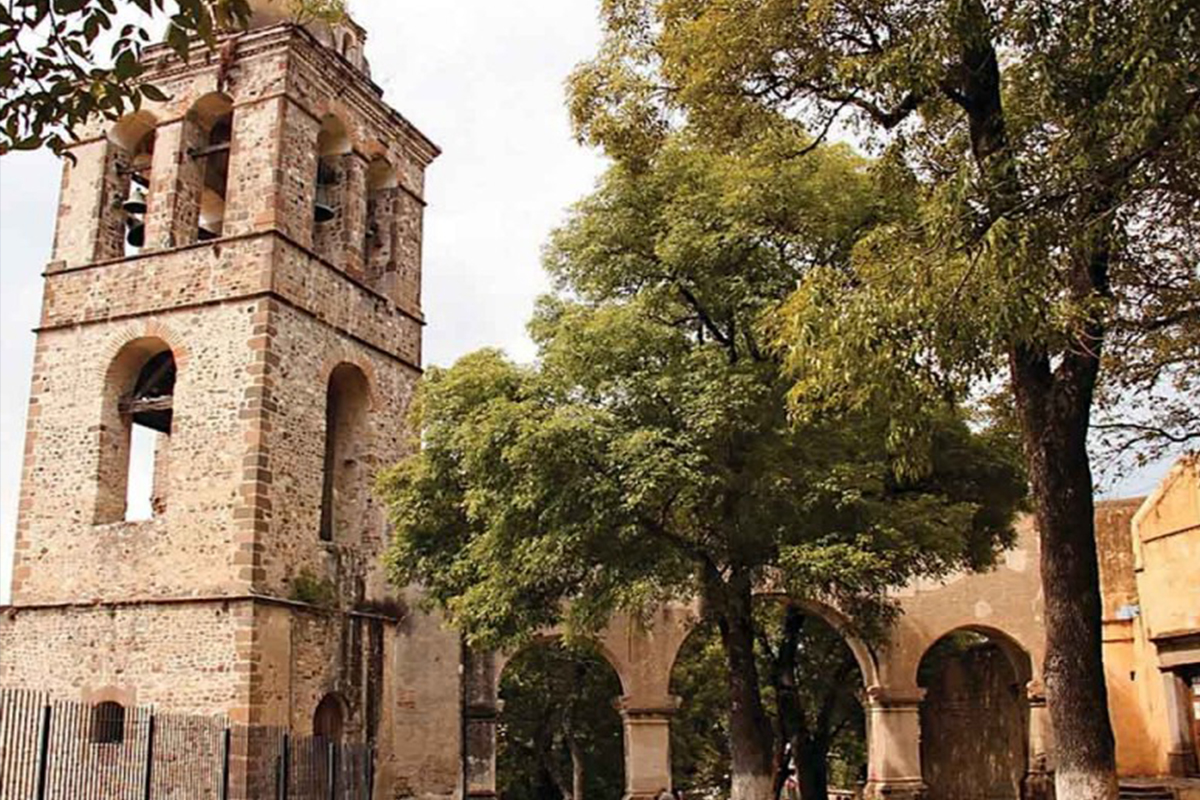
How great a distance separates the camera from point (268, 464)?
15.8 m

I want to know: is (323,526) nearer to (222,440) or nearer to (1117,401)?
(222,440)

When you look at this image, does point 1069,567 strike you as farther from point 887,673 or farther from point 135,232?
point 135,232

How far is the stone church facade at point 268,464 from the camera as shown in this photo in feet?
51.3

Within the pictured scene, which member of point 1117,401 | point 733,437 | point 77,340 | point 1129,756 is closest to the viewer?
point 1117,401

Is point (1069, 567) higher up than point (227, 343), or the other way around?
point (227, 343)

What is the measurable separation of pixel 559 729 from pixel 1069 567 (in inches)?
792

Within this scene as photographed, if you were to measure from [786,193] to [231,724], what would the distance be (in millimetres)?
8913

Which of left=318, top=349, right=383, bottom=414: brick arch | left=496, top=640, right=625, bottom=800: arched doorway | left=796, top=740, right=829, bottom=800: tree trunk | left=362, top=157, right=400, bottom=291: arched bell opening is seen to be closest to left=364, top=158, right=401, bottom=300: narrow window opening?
left=362, top=157, right=400, bottom=291: arched bell opening

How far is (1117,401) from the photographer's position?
9.77 meters

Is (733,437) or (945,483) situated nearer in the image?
(733,437)

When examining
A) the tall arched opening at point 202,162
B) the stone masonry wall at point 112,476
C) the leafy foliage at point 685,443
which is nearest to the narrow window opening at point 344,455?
the stone masonry wall at point 112,476

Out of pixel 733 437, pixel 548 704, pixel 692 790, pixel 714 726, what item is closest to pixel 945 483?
pixel 733 437

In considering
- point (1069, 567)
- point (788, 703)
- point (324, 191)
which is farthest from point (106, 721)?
point (1069, 567)

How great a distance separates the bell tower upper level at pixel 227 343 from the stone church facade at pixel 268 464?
0.04m
